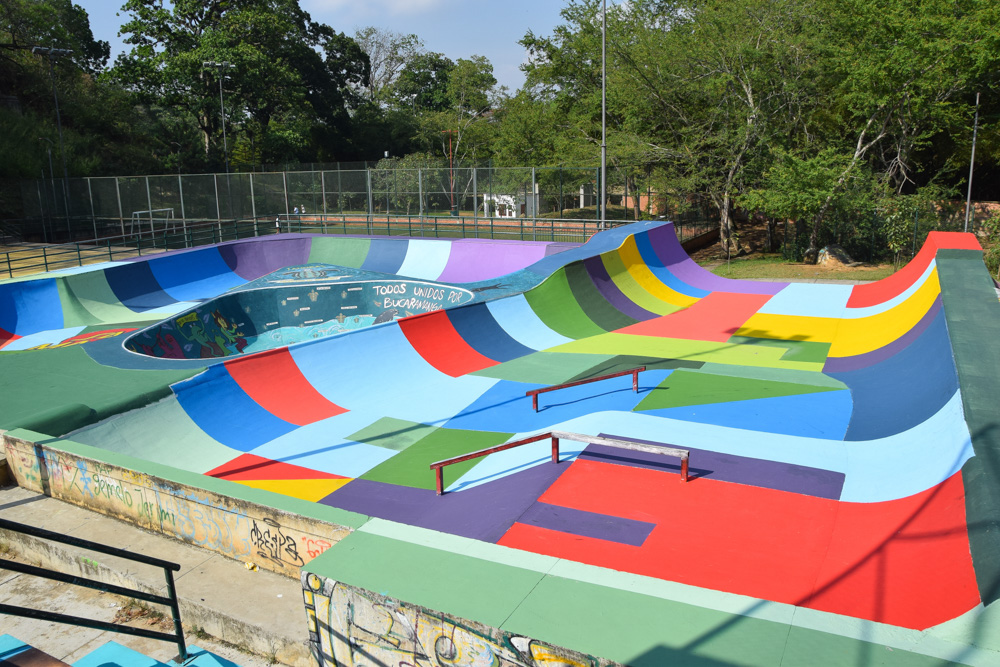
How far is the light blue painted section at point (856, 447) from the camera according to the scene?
23.3ft

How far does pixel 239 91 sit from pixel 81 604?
2187 inches

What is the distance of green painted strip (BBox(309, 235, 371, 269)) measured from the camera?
24766 mm

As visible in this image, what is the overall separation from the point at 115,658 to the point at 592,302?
1414cm

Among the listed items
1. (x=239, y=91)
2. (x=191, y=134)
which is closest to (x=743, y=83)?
(x=239, y=91)

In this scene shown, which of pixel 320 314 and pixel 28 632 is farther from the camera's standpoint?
pixel 320 314

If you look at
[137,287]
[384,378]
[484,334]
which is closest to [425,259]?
[137,287]

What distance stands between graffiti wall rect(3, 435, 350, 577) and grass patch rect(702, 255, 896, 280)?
22028 millimetres

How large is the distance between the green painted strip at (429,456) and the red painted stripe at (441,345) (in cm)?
287

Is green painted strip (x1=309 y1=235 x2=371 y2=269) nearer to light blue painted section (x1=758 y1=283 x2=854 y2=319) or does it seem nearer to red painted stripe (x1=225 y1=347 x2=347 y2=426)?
red painted stripe (x1=225 y1=347 x2=347 y2=426)

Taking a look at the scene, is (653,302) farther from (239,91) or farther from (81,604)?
(239,91)

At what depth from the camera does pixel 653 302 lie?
18.8 meters

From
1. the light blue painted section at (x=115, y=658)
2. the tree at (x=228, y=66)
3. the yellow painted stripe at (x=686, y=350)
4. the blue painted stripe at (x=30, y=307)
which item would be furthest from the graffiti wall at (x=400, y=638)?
the tree at (x=228, y=66)

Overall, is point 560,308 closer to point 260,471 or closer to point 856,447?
point 856,447

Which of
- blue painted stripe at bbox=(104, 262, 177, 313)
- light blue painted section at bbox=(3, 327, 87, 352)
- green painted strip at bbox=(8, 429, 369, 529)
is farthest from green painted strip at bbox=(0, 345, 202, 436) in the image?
blue painted stripe at bbox=(104, 262, 177, 313)
